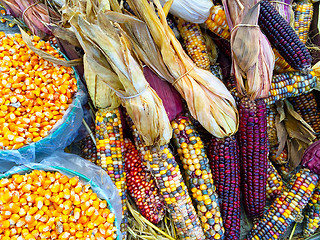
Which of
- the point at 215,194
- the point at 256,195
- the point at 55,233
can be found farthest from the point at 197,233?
the point at 55,233

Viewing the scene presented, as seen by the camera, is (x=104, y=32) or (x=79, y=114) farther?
(x=79, y=114)

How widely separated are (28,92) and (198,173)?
3.62 ft

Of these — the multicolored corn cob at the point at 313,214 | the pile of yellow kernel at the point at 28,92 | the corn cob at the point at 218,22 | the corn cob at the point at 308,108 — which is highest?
the corn cob at the point at 218,22

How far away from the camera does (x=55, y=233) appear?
1276 mm

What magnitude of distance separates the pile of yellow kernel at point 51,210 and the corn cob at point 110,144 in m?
0.23

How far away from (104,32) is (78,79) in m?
0.54

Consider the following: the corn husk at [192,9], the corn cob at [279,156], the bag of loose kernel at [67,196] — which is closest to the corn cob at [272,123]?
the corn cob at [279,156]

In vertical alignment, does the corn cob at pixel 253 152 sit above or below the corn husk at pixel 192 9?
below

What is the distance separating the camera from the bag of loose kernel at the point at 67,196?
1.30 meters

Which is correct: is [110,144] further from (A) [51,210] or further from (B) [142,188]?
(A) [51,210]

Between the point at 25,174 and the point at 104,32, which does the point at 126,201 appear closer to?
the point at 25,174

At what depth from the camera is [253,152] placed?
5.35 ft

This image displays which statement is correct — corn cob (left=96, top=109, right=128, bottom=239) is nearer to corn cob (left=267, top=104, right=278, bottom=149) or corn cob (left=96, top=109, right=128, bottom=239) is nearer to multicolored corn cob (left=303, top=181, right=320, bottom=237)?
corn cob (left=267, top=104, right=278, bottom=149)

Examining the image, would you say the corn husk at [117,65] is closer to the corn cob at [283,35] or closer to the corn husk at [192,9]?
the corn husk at [192,9]
